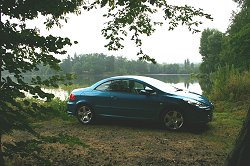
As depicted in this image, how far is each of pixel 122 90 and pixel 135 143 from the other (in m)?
2.52

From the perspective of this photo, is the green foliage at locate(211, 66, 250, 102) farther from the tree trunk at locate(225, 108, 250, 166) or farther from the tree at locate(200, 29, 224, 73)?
the tree at locate(200, 29, 224, 73)

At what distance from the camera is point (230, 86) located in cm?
1421

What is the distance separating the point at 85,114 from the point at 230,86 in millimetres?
6970

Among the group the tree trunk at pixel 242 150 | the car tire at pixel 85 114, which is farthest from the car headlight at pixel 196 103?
the tree trunk at pixel 242 150

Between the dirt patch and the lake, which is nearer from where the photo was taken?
the dirt patch

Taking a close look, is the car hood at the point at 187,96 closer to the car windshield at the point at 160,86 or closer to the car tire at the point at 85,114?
the car windshield at the point at 160,86

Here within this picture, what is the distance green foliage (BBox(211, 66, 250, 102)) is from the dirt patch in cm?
445

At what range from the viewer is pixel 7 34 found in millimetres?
3404

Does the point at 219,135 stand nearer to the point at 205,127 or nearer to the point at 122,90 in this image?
the point at 205,127

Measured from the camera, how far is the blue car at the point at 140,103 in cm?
915

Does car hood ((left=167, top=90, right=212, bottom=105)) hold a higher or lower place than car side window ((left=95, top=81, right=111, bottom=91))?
lower

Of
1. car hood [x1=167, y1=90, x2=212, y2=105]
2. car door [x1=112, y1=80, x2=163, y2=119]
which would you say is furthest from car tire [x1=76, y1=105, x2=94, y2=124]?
car hood [x1=167, y1=90, x2=212, y2=105]

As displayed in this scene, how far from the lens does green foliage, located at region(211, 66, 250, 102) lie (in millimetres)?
13758

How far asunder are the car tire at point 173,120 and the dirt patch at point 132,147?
8.1 inches
